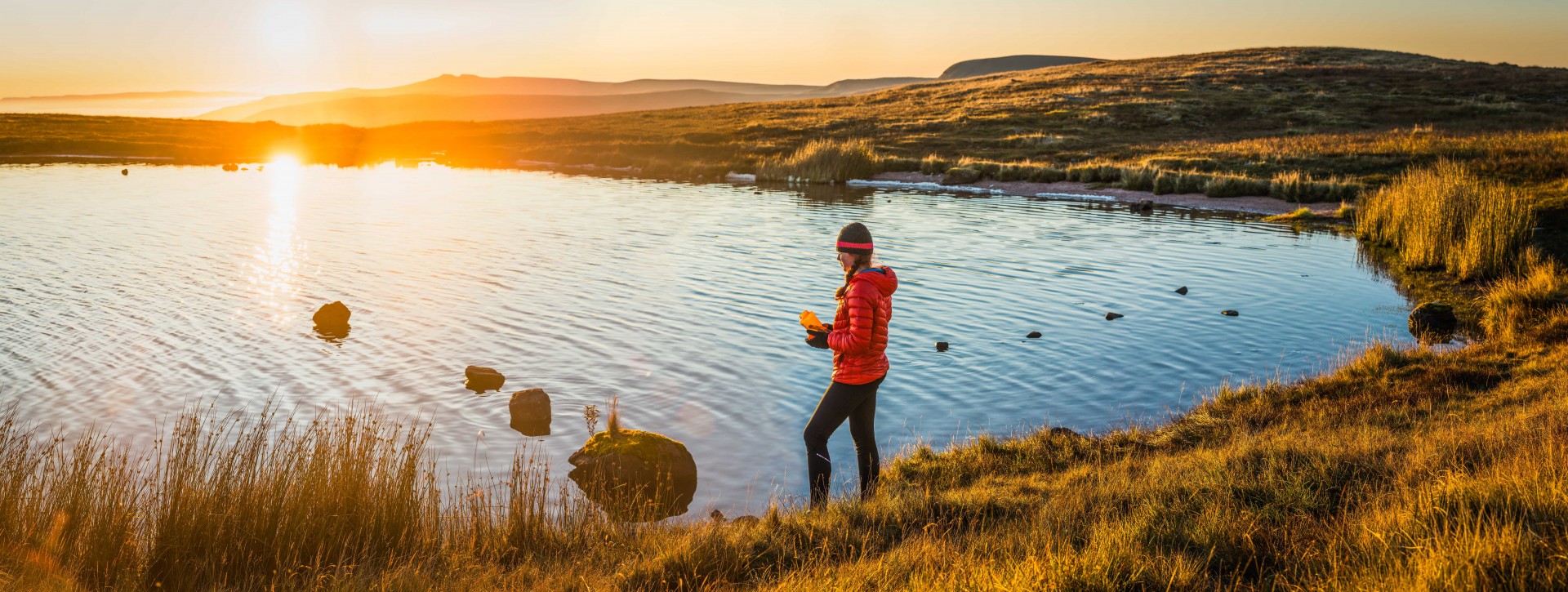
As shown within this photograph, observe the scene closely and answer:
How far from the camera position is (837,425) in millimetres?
6926

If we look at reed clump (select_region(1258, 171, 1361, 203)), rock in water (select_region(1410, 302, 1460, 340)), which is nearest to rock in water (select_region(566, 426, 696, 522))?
rock in water (select_region(1410, 302, 1460, 340))

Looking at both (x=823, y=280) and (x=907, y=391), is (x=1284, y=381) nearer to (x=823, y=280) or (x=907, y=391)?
(x=907, y=391)

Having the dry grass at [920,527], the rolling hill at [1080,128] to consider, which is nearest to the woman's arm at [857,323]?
the dry grass at [920,527]

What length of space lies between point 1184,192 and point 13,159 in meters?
65.5

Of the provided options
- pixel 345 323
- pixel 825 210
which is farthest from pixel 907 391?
pixel 825 210

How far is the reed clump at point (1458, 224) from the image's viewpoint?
1808 centimetres

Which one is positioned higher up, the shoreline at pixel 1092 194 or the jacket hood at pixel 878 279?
the jacket hood at pixel 878 279

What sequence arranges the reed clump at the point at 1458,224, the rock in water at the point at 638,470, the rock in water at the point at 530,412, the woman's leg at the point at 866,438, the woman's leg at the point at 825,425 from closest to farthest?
the woman's leg at the point at 825,425
the woman's leg at the point at 866,438
the rock in water at the point at 638,470
the rock in water at the point at 530,412
the reed clump at the point at 1458,224

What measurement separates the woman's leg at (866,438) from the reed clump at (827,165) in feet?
140

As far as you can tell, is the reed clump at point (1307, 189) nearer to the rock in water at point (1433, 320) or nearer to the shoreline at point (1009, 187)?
the shoreline at point (1009, 187)

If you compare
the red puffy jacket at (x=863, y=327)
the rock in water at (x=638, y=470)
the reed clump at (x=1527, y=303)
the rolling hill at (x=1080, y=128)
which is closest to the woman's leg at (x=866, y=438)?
the red puffy jacket at (x=863, y=327)

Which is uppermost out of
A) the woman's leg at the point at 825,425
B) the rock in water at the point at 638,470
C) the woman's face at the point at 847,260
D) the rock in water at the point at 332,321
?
the woman's face at the point at 847,260

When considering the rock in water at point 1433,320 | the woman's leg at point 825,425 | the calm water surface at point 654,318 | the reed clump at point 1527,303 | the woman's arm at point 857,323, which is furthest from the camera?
the rock in water at point 1433,320

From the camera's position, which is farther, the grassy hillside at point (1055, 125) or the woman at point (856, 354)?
the grassy hillside at point (1055, 125)
